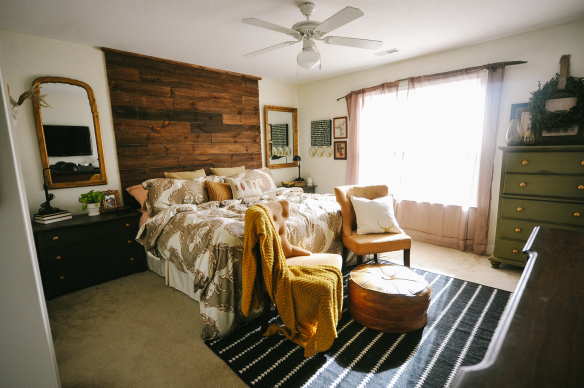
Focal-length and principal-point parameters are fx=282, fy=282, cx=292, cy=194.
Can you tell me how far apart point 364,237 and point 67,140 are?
10.9ft

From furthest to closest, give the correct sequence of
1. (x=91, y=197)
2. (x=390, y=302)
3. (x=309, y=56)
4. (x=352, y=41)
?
(x=91, y=197) < (x=352, y=41) < (x=309, y=56) < (x=390, y=302)

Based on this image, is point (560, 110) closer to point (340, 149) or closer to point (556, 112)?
point (556, 112)

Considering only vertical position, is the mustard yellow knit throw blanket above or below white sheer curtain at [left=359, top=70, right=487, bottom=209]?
below

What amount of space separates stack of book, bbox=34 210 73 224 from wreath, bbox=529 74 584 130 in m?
4.83

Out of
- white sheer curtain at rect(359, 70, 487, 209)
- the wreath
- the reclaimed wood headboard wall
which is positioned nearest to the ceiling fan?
white sheer curtain at rect(359, 70, 487, 209)

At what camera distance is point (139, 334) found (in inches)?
83.9

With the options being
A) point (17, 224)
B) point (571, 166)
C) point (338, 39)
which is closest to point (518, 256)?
point (571, 166)

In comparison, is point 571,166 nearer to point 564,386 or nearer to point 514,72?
point 514,72

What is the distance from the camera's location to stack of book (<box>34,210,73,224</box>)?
2.71 meters

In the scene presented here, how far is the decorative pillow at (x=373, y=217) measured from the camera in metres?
2.85

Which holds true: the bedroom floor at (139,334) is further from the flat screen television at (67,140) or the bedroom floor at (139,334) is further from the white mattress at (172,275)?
the flat screen television at (67,140)

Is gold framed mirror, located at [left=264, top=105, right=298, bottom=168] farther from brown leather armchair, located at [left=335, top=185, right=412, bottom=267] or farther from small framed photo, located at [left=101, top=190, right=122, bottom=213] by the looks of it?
small framed photo, located at [left=101, top=190, right=122, bottom=213]

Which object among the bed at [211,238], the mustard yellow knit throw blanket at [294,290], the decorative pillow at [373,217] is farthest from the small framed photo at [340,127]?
the mustard yellow knit throw blanket at [294,290]

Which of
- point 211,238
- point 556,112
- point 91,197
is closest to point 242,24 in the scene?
point 211,238
